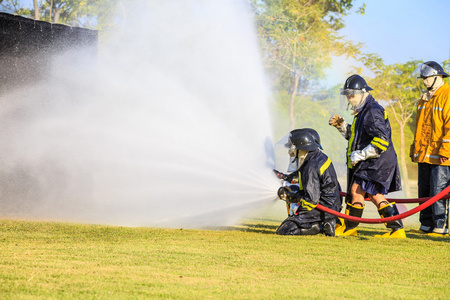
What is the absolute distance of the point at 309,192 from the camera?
777 cm

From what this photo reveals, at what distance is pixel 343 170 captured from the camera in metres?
38.4

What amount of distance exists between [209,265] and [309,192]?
2.86m

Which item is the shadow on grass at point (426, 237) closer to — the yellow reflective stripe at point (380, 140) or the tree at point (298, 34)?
the yellow reflective stripe at point (380, 140)

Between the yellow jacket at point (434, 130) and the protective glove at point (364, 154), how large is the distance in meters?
1.50

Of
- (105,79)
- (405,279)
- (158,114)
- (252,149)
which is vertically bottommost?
(405,279)

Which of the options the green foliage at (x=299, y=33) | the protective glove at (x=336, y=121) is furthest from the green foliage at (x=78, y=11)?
the protective glove at (x=336, y=121)

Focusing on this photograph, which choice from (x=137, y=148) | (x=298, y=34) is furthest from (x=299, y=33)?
(x=137, y=148)

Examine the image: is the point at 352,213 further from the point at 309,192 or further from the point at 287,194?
the point at 287,194

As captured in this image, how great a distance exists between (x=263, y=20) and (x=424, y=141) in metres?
19.8

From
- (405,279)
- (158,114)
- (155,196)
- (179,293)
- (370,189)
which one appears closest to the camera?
(179,293)

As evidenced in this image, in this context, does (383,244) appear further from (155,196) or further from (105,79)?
(105,79)

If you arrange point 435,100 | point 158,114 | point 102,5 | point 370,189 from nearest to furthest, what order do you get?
point 370,189
point 435,100
point 158,114
point 102,5

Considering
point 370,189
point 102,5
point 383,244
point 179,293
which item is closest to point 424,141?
point 370,189

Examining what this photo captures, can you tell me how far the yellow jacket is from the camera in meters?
8.93
